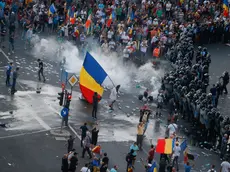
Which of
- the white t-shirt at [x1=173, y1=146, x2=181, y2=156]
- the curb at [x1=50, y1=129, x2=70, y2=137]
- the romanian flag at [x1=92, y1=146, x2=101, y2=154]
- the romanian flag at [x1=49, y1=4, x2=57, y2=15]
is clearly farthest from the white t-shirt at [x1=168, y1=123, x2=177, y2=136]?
the romanian flag at [x1=49, y1=4, x2=57, y2=15]

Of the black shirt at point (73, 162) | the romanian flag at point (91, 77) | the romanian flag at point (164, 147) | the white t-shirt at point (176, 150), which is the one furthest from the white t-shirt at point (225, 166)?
the romanian flag at point (91, 77)

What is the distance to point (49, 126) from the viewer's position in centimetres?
3262

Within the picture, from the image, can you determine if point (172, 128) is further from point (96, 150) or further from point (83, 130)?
point (96, 150)

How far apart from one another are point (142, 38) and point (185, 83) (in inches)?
432

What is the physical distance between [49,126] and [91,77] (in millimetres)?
4379

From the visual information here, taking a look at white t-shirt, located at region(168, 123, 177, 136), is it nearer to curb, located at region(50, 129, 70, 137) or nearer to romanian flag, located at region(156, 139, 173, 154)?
romanian flag, located at region(156, 139, 173, 154)

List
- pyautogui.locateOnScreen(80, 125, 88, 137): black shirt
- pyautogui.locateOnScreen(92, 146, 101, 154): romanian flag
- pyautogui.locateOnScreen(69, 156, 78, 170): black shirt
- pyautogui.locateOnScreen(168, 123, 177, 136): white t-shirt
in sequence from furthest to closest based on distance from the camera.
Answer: pyautogui.locateOnScreen(168, 123, 177, 136): white t-shirt → pyautogui.locateOnScreen(80, 125, 88, 137): black shirt → pyautogui.locateOnScreen(92, 146, 101, 154): romanian flag → pyautogui.locateOnScreen(69, 156, 78, 170): black shirt

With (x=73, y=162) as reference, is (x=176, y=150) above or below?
above

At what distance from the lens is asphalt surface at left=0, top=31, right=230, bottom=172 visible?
29.2 m

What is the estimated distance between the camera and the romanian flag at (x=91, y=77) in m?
35.7

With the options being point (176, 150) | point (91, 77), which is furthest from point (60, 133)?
point (176, 150)

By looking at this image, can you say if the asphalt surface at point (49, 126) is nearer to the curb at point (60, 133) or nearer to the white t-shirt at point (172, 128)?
the curb at point (60, 133)

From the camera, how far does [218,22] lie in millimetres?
50156

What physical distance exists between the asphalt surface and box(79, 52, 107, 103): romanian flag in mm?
956
